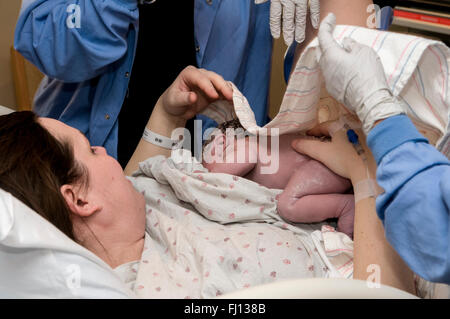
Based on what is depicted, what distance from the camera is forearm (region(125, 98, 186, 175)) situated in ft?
4.29

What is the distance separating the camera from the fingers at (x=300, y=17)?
1.15m

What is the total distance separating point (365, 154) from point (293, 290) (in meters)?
0.47

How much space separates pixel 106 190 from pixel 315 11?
2.34 ft

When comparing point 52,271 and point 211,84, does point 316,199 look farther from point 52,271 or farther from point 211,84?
point 52,271

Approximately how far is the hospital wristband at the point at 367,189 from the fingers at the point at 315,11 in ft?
1.59

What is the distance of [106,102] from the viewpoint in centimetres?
140

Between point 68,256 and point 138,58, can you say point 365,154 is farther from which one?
point 138,58

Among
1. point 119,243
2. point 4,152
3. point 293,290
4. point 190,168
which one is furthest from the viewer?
point 190,168

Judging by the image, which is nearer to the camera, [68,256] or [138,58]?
[68,256]

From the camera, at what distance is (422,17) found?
1.97 m

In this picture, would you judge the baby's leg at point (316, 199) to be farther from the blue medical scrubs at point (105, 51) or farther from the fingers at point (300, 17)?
the blue medical scrubs at point (105, 51)

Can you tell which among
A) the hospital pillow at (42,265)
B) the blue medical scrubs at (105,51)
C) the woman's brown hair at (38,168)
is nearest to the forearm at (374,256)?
the hospital pillow at (42,265)

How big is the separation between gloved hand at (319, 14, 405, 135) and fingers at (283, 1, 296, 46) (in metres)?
0.29
